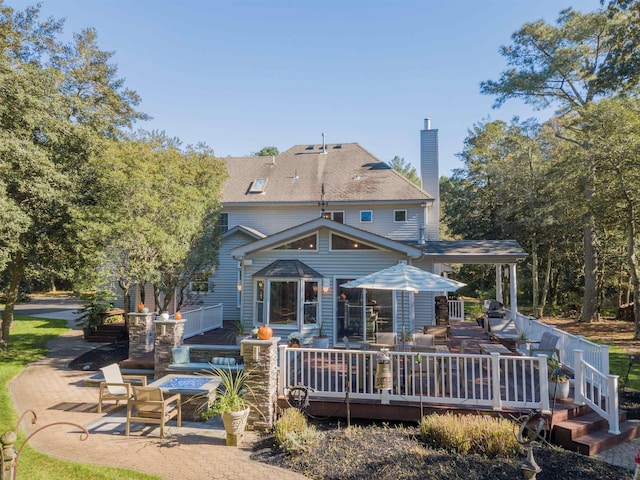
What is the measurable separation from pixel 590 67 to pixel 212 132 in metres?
21.0

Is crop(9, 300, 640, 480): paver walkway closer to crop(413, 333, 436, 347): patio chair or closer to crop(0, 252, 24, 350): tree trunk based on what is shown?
crop(413, 333, 436, 347): patio chair

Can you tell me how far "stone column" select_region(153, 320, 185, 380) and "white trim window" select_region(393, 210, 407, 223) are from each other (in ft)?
39.9

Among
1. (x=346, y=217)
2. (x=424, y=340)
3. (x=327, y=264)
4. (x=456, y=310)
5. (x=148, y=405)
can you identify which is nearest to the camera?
(x=148, y=405)

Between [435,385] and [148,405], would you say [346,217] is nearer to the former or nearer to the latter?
[435,385]

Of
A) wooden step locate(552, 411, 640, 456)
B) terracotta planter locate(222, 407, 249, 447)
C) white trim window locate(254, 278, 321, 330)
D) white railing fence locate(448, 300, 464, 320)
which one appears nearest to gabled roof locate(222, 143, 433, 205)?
white railing fence locate(448, 300, 464, 320)

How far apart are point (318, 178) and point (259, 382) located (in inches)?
604

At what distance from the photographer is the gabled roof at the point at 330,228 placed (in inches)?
500

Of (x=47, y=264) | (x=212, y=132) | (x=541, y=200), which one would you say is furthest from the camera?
(x=541, y=200)

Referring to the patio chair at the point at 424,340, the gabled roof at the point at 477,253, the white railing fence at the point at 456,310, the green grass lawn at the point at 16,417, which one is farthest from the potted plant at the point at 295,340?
the white railing fence at the point at 456,310

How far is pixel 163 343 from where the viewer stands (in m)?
9.74

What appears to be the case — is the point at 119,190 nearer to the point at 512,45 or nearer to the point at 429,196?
the point at 429,196

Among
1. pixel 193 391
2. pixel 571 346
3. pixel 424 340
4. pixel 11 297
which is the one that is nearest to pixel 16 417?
pixel 193 391

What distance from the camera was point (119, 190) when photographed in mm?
12258

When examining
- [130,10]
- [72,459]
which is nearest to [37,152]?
[130,10]
